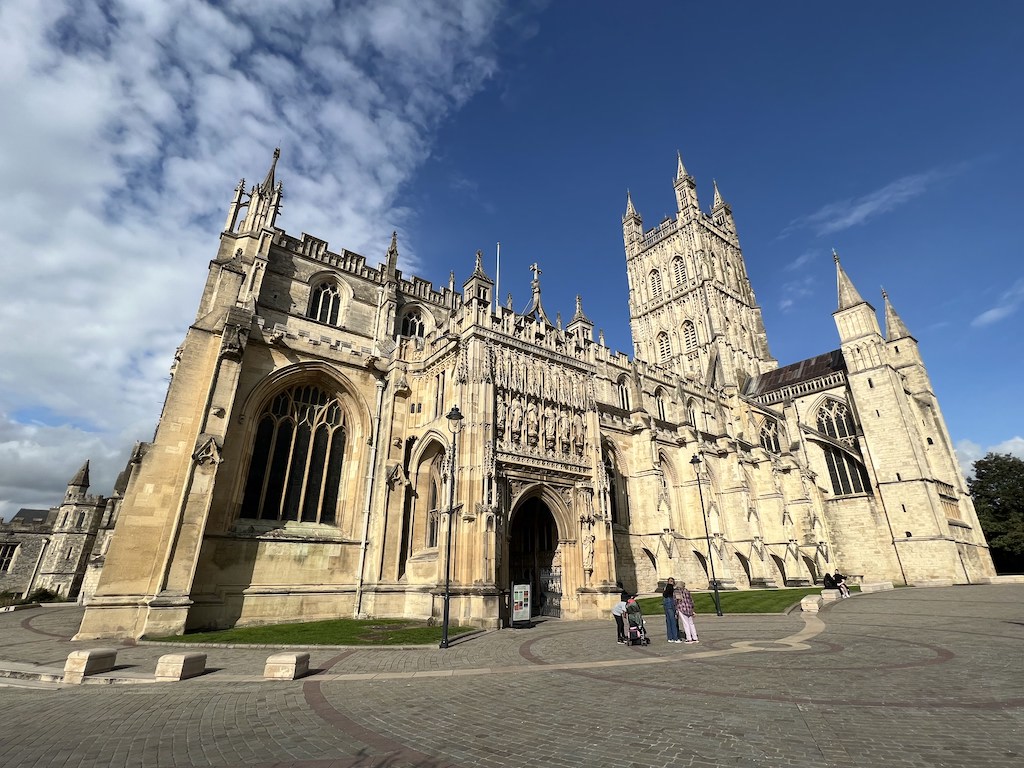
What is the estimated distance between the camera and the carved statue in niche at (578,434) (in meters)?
23.6

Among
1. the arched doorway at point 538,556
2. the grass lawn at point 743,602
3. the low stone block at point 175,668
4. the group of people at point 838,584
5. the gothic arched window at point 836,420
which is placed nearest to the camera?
the low stone block at point 175,668

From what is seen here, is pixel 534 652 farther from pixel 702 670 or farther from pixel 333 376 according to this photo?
pixel 333 376

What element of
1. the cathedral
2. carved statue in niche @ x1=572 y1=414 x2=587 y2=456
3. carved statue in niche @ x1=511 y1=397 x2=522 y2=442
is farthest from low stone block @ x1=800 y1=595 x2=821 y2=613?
carved statue in niche @ x1=511 y1=397 x2=522 y2=442

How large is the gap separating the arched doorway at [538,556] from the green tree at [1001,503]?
153ft

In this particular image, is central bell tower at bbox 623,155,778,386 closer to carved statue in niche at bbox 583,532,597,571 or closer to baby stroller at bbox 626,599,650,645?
carved statue in niche at bbox 583,532,597,571

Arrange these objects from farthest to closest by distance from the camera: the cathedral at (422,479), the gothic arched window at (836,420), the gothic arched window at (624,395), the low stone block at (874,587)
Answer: the gothic arched window at (836,420) < the gothic arched window at (624,395) < the low stone block at (874,587) < the cathedral at (422,479)

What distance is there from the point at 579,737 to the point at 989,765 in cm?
407

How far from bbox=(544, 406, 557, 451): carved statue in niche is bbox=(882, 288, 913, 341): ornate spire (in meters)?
43.8

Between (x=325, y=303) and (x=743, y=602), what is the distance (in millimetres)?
26481

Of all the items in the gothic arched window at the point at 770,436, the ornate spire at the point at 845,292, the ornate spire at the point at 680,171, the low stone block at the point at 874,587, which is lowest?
the low stone block at the point at 874,587

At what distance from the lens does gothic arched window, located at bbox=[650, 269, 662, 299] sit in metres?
68.1

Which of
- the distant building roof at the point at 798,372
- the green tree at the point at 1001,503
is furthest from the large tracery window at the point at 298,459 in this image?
the green tree at the point at 1001,503

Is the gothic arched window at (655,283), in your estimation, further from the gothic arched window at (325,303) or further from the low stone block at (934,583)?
the gothic arched window at (325,303)

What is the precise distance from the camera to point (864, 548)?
39250 mm
